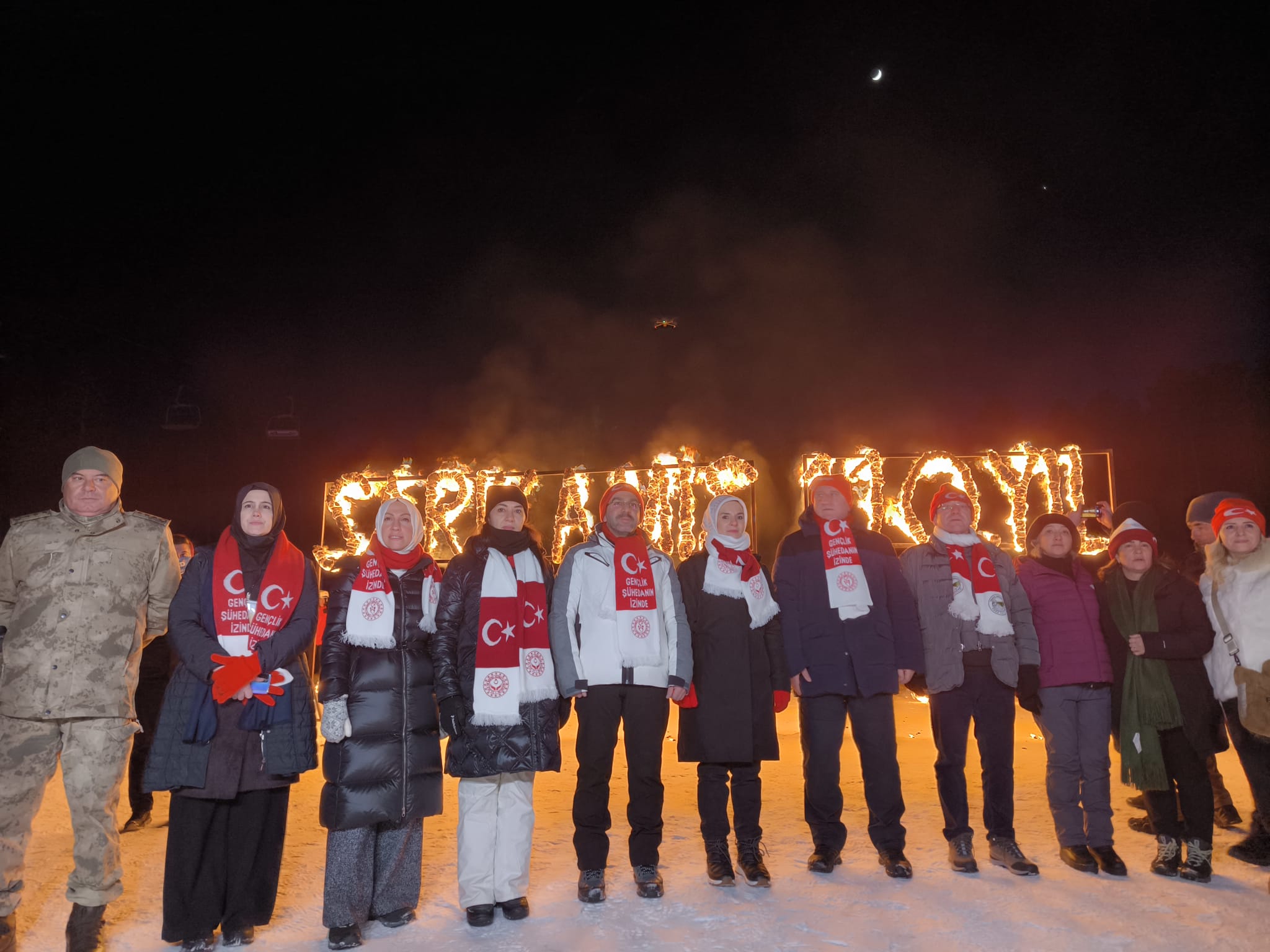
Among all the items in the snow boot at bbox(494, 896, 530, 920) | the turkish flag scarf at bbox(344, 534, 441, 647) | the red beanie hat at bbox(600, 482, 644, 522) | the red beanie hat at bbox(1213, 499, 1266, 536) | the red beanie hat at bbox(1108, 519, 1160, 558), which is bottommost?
the snow boot at bbox(494, 896, 530, 920)

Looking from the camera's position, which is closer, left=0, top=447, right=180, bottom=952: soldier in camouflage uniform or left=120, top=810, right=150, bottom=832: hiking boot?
left=0, top=447, right=180, bottom=952: soldier in camouflage uniform

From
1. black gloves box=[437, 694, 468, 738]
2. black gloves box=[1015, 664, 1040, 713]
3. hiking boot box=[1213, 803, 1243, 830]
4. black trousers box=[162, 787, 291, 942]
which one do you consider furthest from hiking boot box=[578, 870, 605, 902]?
hiking boot box=[1213, 803, 1243, 830]

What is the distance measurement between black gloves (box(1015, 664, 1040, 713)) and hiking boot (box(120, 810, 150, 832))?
509cm

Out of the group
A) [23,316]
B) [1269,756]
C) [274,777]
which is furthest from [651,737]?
[23,316]

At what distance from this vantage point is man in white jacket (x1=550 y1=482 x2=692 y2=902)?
11.7 ft

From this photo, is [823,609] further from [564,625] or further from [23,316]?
[23,316]

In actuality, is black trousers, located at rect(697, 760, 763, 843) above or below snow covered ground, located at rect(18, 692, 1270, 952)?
above

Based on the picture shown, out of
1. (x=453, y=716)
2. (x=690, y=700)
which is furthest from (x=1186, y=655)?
(x=453, y=716)

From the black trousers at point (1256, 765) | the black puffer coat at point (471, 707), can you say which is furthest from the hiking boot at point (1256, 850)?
the black puffer coat at point (471, 707)

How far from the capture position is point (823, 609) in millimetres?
4066

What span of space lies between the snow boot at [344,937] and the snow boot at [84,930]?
824 mm

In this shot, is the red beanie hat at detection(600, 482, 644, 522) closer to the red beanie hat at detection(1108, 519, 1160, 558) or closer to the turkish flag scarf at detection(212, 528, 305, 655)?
the turkish flag scarf at detection(212, 528, 305, 655)

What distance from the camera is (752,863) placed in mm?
3686

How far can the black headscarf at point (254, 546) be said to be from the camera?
3.23 metres
